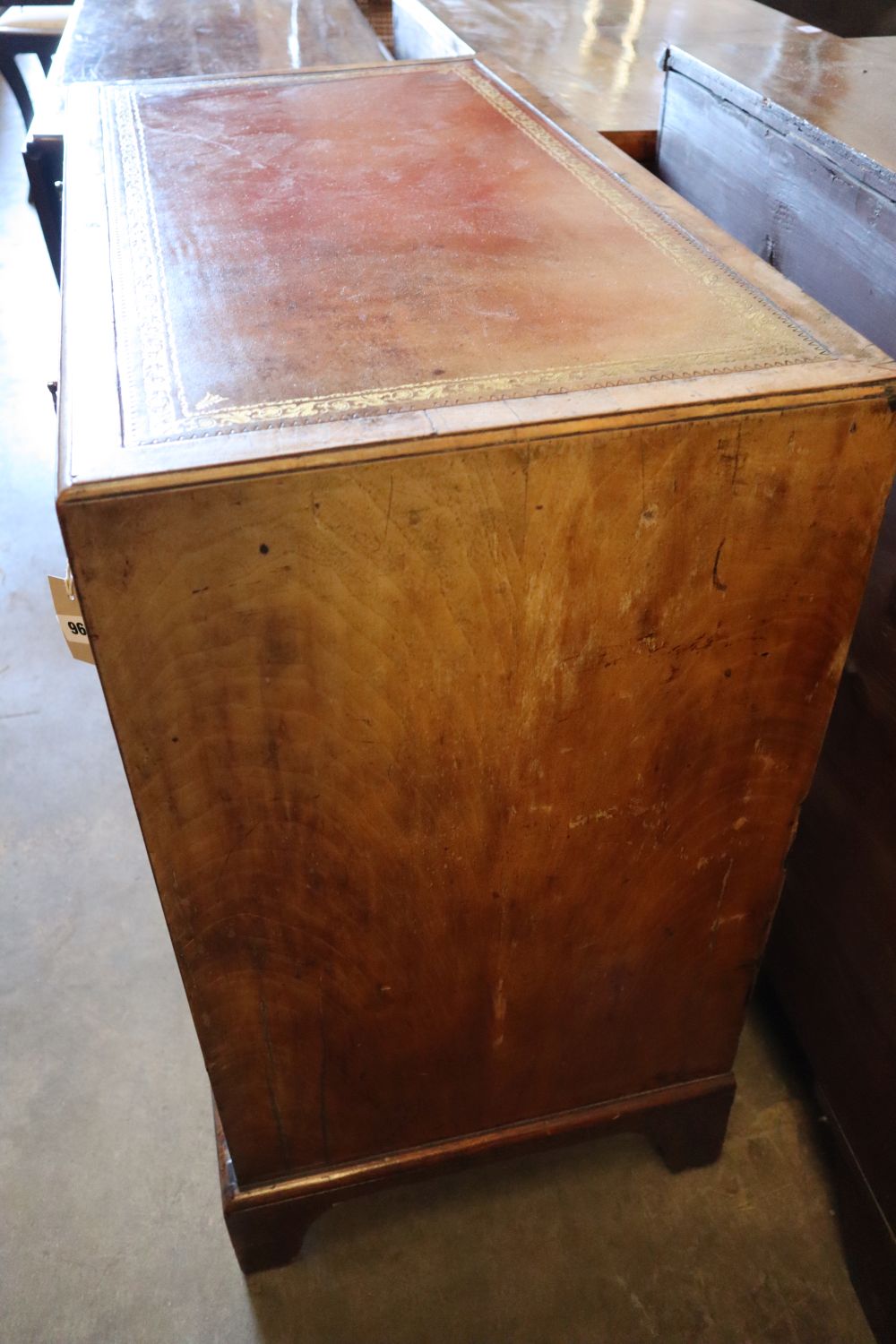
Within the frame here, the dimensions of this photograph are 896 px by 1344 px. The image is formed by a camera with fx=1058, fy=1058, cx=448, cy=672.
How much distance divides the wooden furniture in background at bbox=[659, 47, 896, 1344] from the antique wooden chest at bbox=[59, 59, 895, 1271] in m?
0.14

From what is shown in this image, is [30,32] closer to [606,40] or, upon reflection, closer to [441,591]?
[606,40]

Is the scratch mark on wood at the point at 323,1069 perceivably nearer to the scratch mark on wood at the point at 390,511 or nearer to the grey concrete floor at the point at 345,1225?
the grey concrete floor at the point at 345,1225

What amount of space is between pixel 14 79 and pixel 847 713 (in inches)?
140

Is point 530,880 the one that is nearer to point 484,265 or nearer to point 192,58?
point 484,265

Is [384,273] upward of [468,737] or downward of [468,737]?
upward

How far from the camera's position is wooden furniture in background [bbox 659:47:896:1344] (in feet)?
3.13

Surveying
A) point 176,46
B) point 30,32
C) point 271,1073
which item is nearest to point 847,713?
point 271,1073

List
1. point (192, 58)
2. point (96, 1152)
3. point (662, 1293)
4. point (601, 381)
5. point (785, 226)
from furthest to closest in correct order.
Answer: point (192, 58) → point (96, 1152) → point (662, 1293) → point (785, 226) → point (601, 381)

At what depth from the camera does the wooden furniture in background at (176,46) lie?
5.18 ft

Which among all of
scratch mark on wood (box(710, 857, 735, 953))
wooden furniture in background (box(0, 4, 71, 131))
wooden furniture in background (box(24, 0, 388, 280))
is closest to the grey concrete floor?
scratch mark on wood (box(710, 857, 735, 953))

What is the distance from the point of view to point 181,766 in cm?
75

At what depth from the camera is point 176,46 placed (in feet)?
6.22

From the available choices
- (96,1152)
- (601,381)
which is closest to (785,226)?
(601,381)

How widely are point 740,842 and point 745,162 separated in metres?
0.72
